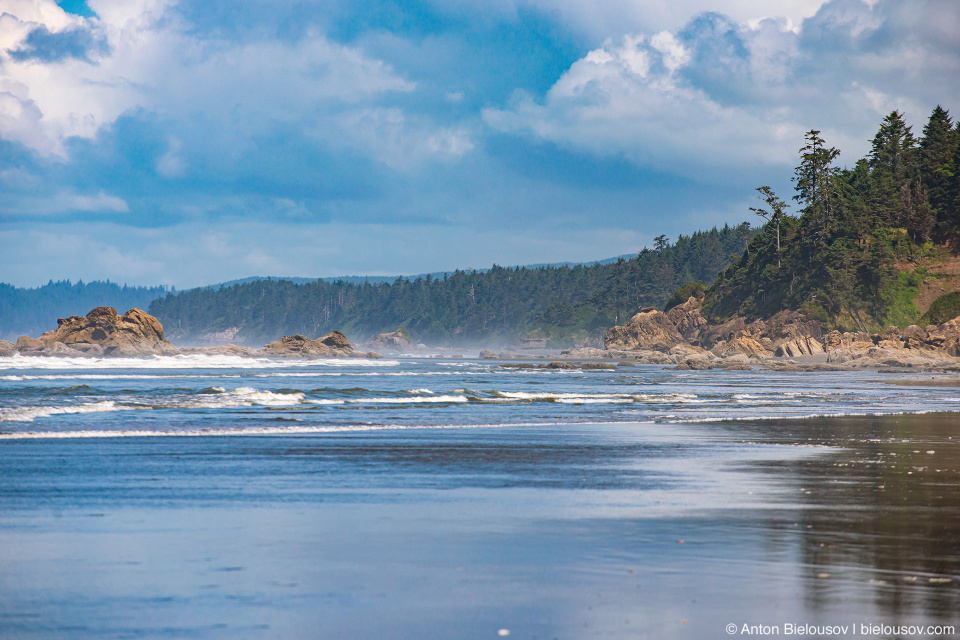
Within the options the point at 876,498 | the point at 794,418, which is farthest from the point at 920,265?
the point at 876,498

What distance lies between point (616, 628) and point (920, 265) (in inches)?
3968

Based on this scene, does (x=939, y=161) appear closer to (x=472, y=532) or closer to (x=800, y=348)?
(x=800, y=348)

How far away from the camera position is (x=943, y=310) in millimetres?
84438

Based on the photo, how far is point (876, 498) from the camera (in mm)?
10859

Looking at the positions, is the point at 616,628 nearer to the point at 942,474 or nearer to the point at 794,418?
the point at 942,474

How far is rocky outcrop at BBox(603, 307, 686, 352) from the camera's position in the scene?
382 feet

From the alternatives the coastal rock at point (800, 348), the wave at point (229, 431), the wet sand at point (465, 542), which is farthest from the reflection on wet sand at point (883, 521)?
the coastal rock at point (800, 348)

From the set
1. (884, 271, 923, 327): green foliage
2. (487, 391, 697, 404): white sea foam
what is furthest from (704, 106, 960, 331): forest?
(487, 391, 697, 404): white sea foam

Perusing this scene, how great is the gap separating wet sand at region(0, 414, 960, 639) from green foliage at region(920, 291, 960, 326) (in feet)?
259

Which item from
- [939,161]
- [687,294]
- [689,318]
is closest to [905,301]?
[939,161]

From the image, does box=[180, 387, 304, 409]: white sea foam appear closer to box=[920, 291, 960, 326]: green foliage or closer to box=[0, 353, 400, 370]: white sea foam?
box=[0, 353, 400, 370]: white sea foam

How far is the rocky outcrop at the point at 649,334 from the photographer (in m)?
116

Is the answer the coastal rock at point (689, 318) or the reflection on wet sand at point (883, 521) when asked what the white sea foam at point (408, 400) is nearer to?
the reflection on wet sand at point (883, 521)

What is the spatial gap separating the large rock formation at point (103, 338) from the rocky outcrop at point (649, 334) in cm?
6590
